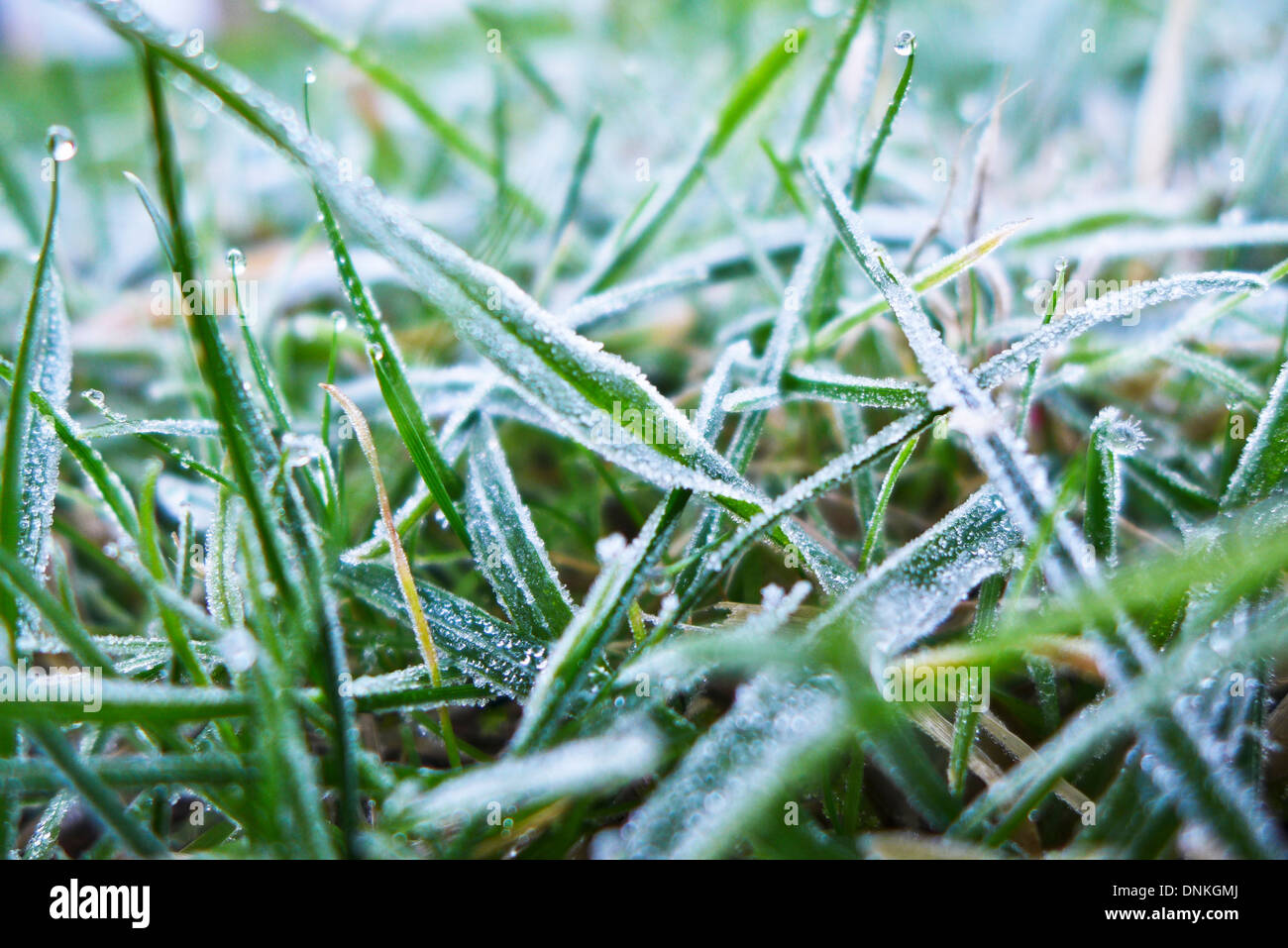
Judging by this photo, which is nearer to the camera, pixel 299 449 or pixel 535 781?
pixel 535 781

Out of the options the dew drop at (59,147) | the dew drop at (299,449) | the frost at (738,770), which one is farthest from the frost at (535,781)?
the dew drop at (59,147)

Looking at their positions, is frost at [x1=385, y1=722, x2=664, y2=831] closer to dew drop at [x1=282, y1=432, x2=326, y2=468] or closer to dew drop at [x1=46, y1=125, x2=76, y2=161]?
dew drop at [x1=282, y1=432, x2=326, y2=468]

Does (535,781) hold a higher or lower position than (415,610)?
lower

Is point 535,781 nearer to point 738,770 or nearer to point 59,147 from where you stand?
point 738,770

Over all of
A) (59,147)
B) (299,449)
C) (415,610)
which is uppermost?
(59,147)

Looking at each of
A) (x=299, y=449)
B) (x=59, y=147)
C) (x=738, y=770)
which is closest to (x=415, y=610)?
(x=299, y=449)

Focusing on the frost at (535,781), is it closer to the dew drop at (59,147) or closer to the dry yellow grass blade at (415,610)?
the dry yellow grass blade at (415,610)

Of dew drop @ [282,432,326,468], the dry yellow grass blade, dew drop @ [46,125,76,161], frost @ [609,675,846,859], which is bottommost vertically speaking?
frost @ [609,675,846,859]

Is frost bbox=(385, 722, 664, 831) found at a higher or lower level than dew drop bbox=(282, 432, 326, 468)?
lower

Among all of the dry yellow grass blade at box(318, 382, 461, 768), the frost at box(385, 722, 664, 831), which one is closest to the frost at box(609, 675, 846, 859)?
the frost at box(385, 722, 664, 831)

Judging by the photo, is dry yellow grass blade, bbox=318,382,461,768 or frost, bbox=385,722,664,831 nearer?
frost, bbox=385,722,664,831
